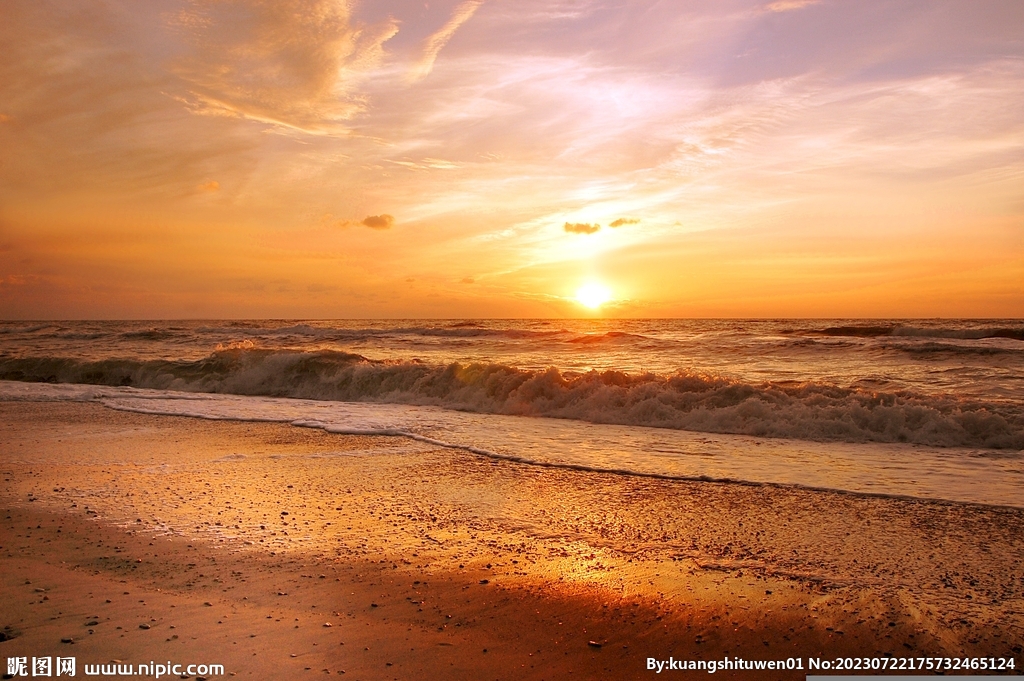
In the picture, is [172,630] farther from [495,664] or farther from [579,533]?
[579,533]

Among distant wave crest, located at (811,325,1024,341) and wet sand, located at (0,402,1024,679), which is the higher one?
distant wave crest, located at (811,325,1024,341)

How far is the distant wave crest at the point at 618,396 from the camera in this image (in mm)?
10383

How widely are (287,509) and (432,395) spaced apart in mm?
10096

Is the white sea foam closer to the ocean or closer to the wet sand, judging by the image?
the ocean

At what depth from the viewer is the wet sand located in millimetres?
3523

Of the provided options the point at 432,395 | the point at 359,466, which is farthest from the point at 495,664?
the point at 432,395

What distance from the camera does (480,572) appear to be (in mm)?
4543

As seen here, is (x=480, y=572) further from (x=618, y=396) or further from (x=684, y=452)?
(x=618, y=396)

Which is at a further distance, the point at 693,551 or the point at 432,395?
the point at 432,395

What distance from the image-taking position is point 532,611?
396 cm

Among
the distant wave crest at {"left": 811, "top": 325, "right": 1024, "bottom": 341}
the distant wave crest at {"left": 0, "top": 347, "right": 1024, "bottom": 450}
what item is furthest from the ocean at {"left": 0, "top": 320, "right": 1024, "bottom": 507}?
the distant wave crest at {"left": 811, "top": 325, "right": 1024, "bottom": 341}

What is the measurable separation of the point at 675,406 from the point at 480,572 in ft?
28.6

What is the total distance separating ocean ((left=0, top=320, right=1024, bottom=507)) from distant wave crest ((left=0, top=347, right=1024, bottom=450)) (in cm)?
3

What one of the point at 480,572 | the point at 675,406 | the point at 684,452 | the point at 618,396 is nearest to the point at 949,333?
the point at 675,406
